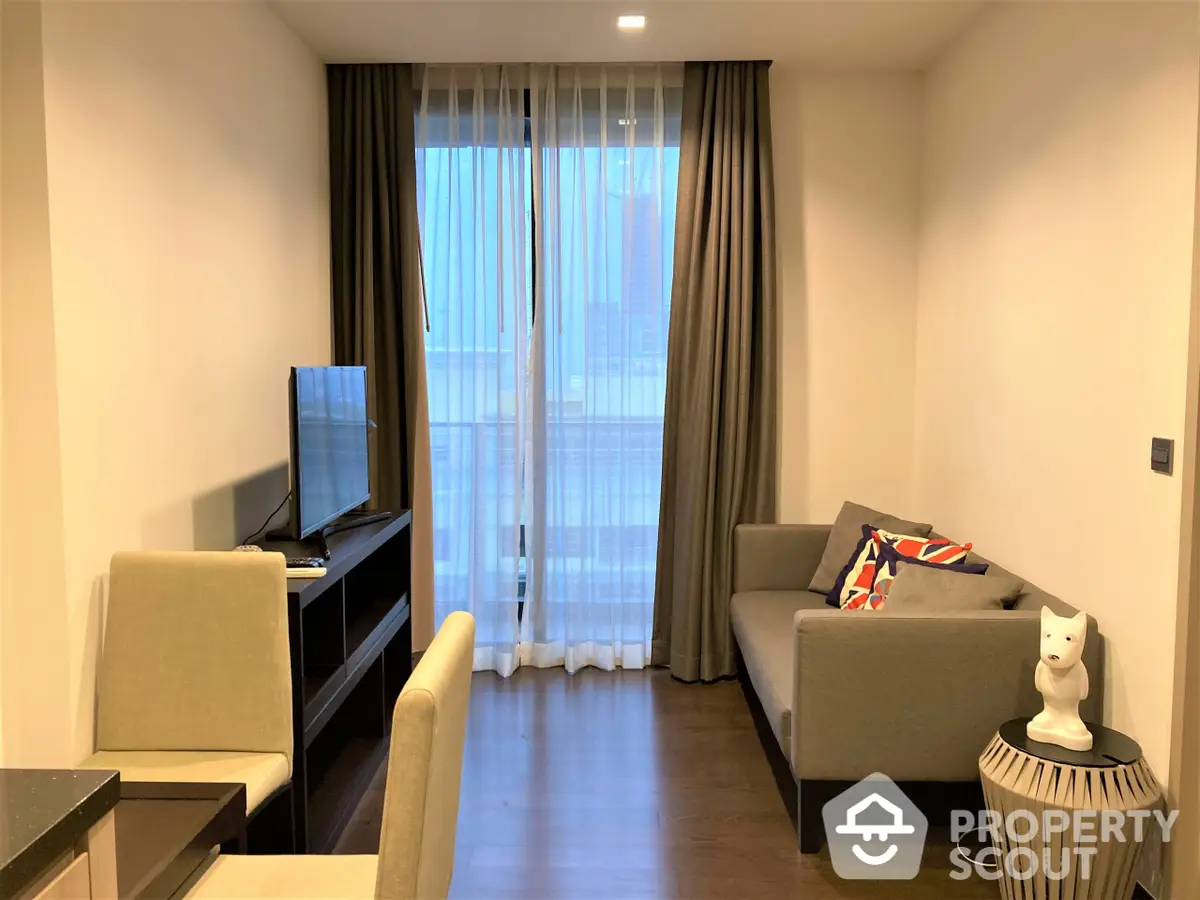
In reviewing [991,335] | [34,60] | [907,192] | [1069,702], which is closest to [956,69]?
[907,192]

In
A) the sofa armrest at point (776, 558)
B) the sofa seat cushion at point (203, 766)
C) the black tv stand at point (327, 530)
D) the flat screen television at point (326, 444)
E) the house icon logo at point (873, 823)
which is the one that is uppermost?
the flat screen television at point (326, 444)

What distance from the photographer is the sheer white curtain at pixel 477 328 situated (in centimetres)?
393

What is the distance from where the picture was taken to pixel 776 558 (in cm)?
375

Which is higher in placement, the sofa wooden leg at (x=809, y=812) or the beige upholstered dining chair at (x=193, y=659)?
the beige upholstered dining chair at (x=193, y=659)

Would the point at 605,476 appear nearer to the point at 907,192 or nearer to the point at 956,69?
the point at 907,192

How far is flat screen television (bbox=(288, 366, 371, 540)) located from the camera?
265cm

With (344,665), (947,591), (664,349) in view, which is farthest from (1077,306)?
(344,665)

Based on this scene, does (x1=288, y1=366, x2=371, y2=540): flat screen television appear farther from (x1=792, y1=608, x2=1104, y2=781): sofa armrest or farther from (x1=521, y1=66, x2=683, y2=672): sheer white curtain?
(x1=792, y1=608, x2=1104, y2=781): sofa armrest

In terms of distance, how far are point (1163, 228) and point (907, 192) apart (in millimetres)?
1905

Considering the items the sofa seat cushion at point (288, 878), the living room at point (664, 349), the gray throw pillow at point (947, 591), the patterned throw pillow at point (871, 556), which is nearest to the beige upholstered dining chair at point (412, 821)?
the sofa seat cushion at point (288, 878)

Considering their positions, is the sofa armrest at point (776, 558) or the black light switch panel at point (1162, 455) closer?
the black light switch panel at point (1162, 455)

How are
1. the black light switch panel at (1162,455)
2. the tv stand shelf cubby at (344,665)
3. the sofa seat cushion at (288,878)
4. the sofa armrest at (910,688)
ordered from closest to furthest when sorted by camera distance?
the sofa seat cushion at (288,878)
the black light switch panel at (1162,455)
the tv stand shelf cubby at (344,665)
the sofa armrest at (910,688)

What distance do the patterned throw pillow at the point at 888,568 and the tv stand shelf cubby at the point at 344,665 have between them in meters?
1.70

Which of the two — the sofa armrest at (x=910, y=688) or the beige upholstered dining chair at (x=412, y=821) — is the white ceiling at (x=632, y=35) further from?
the beige upholstered dining chair at (x=412, y=821)
